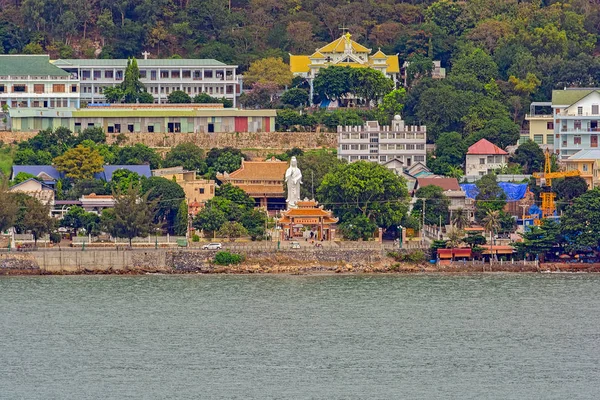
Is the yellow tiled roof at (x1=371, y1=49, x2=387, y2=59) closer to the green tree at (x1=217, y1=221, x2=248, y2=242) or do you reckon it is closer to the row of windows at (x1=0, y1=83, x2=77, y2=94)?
the row of windows at (x1=0, y1=83, x2=77, y2=94)

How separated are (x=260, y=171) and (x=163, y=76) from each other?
604 inches

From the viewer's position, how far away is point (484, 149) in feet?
313

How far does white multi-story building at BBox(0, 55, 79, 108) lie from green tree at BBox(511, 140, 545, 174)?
21.5 meters

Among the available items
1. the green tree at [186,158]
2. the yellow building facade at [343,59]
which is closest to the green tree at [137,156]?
the green tree at [186,158]

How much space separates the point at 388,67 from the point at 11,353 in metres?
47.4

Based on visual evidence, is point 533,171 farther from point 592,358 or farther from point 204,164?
point 592,358

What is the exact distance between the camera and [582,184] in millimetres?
87812

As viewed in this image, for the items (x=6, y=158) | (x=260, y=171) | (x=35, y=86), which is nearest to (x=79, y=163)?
(x=6, y=158)

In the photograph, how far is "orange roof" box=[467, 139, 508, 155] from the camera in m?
95.3

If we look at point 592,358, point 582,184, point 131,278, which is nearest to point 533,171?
point 582,184

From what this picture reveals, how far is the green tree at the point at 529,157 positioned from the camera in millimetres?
95625

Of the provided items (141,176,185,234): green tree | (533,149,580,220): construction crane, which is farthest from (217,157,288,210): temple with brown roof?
(533,149,580,220): construction crane

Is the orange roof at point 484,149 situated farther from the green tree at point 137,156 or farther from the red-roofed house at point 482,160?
the green tree at point 137,156

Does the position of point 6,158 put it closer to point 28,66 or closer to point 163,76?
point 28,66
